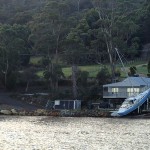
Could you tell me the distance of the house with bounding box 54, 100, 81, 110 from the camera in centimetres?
8406

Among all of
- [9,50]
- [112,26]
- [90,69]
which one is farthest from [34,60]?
[112,26]

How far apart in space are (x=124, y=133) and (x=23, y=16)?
82.3 meters

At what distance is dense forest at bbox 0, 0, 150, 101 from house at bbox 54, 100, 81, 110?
10.5 feet

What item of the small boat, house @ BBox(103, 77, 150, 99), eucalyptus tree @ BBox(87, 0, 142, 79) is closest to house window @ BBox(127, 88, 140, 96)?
house @ BBox(103, 77, 150, 99)

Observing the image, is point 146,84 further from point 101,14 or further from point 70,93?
point 101,14

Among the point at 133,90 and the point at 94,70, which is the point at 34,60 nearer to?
the point at 94,70

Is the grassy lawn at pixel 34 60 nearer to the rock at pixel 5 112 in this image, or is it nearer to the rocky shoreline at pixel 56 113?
the rocky shoreline at pixel 56 113

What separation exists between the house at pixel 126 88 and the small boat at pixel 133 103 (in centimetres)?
436

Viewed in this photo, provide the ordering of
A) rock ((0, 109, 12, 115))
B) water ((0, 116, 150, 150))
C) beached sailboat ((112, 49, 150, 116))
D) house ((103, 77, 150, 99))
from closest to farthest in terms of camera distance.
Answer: water ((0, 116, 150, 150)) < beached sailboat ((112, 49, 150, 116)) < rock ((0, 109, 12, 115)) < house ((103, 77, 150, 99))

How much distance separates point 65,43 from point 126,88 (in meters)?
16.2

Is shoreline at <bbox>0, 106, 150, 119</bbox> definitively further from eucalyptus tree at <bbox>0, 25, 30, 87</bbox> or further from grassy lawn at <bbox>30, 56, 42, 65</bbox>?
grassy lawn at <bbox>30, 56, 42, 65</bbox>

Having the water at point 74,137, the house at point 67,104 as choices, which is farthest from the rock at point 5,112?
the water at point 74,137

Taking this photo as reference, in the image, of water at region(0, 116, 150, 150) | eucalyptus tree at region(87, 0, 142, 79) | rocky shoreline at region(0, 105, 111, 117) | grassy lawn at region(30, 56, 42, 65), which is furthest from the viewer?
grassy lawn at region(30, 56, 42, 65)

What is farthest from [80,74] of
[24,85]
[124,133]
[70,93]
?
[124,133]
